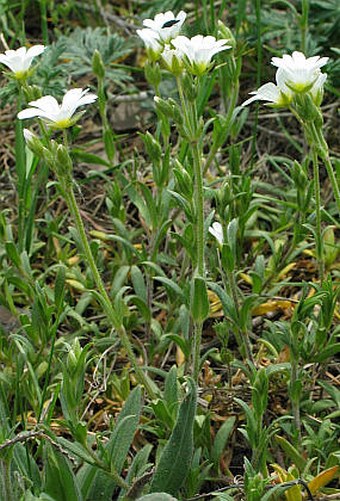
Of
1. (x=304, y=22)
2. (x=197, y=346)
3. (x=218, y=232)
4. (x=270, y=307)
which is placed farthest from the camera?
(x=304, y=22)

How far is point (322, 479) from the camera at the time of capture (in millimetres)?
1911

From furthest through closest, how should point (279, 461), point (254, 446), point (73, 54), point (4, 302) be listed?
point (73, 54)
point (4, 302)
point (279, 461)
point (254, 446)

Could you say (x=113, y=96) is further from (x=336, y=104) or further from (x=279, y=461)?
(x=279, y=461)

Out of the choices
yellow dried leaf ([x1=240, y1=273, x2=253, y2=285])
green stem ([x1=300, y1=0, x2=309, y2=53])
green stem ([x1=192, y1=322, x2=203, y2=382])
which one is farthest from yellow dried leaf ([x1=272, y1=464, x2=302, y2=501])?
green stem ([x1=300, y1=0, x2=309, y2=53])

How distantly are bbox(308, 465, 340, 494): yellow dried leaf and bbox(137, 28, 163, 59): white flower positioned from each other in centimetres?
105

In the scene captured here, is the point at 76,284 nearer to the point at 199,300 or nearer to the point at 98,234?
the point at 98,234

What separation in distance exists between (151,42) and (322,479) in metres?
1.09

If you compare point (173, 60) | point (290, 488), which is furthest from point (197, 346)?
point (173, 60)

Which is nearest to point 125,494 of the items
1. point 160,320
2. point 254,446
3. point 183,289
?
point 254,446

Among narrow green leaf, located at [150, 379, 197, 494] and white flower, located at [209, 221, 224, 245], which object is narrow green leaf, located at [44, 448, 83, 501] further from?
white flower, located at [209, 221, 224, 245]

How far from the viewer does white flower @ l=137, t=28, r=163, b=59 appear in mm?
2047

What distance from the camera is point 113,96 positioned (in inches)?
129

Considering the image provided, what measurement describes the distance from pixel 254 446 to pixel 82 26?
7.57 feet

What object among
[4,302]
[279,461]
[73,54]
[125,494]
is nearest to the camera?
[125,494]
